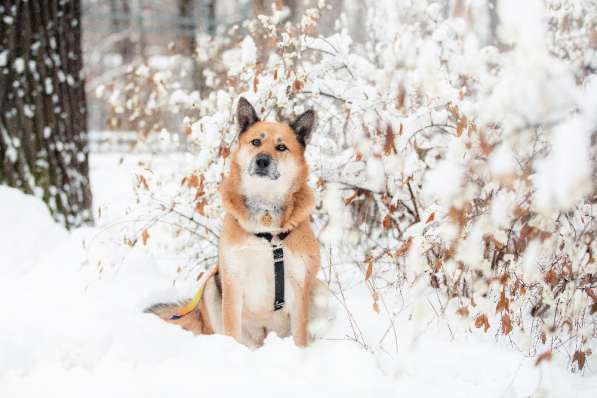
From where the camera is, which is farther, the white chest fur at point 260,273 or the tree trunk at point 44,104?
the tree trunk at point 44,104

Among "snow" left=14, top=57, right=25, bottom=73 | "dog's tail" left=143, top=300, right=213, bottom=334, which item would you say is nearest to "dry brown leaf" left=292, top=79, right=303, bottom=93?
"dog's tail" left=143, top=300, right=213, bottom=334

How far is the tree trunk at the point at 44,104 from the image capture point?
13.2ft

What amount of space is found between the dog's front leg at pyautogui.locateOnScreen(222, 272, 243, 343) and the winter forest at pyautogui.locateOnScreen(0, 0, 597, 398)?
0.22 meters

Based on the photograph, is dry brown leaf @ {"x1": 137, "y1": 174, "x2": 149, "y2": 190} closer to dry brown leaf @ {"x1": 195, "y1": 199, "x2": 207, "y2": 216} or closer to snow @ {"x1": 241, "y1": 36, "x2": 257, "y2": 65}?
dry brown leaf @ {"x1": 195, "y1": 199, "x2": 207, "y2": 216}

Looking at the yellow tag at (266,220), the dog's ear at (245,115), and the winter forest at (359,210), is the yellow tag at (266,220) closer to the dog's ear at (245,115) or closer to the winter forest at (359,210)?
the winter forest at (359,210)

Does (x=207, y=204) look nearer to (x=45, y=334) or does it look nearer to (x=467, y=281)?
(x=45, y=334)

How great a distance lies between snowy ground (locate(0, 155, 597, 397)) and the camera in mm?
2195

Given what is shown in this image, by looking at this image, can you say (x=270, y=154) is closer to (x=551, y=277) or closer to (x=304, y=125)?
(x=304, y=125)

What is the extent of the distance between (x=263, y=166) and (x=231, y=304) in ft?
2.54

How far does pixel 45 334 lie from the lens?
2.60m

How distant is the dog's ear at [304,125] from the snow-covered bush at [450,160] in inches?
9.8

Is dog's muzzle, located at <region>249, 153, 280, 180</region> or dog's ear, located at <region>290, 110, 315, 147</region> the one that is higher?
dog's ear, located at <region>290, 110, 315, 147</region>

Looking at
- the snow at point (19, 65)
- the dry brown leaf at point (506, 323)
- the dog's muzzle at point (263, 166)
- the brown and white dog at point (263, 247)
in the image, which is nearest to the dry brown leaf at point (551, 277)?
the dry brown leaf at point (506, 323)

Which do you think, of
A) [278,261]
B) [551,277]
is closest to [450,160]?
[551,277]
